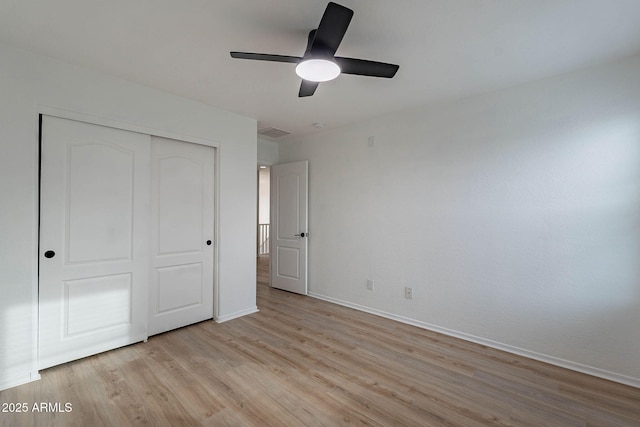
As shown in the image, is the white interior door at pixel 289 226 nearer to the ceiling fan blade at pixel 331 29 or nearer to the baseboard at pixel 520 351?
the baseboard at pixel 520 351

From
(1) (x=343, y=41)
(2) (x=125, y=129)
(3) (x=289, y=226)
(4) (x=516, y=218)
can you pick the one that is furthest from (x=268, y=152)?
(4) (x=516, y=218)

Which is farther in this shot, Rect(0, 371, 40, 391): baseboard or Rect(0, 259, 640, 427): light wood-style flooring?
Rect(0, 371, 40, 391): baseboard

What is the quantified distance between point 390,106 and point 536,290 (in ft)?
7.87

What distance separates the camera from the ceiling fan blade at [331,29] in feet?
4.94

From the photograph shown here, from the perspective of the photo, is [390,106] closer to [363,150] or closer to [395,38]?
[363,150]

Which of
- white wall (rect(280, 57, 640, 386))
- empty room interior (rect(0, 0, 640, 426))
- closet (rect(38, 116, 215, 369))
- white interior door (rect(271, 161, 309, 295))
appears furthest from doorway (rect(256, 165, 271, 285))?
white wall (rect(280, 57, 640, 386))

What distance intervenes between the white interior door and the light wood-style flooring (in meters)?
1.64

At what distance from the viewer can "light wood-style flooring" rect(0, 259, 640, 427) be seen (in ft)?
6.19

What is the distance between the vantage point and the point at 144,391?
2.14 metres

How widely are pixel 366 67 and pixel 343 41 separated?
0.32 metres

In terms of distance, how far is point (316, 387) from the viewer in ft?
7.24

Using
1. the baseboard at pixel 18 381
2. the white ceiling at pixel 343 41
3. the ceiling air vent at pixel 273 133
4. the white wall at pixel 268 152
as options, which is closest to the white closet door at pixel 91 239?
the baseboard at pixel 18 381

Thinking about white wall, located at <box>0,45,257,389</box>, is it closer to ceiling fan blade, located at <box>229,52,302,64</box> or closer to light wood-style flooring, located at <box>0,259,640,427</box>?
light wood-style flooring, located at <box>0,259,640,427</box>

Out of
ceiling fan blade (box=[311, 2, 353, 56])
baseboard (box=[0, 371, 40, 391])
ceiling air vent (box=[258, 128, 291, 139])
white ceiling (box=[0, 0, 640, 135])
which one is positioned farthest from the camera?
ceiling air vent (box=[258, 128, 291, 139])
